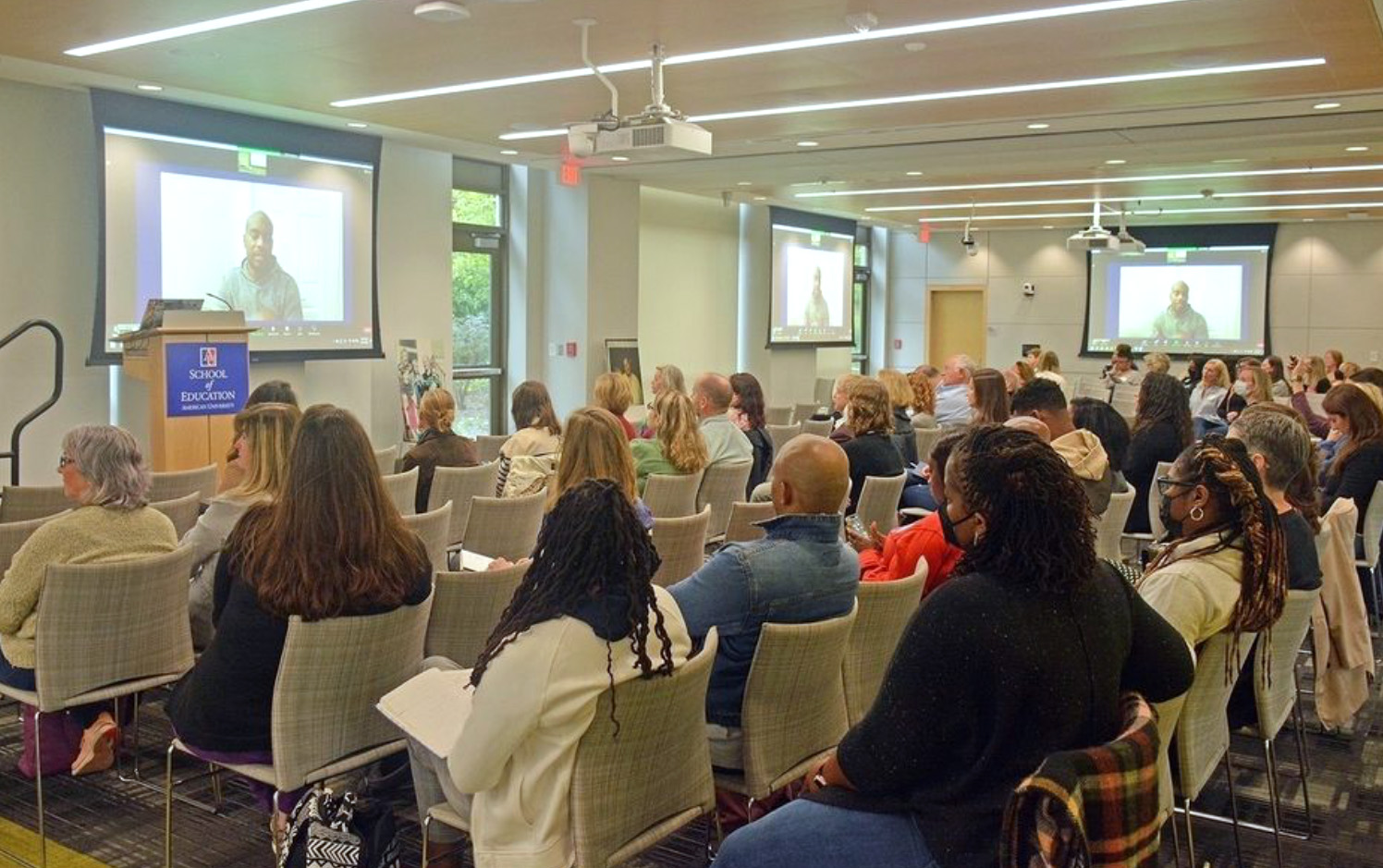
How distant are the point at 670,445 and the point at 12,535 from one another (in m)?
2.84

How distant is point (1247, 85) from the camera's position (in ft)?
24.8

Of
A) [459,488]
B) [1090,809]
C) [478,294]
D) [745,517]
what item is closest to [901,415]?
[745,517]

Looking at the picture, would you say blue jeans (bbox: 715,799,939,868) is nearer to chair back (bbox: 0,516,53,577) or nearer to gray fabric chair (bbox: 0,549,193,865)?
gray fabric chair (bbox: 0,549,193,865)

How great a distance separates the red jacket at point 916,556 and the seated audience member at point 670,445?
212 centimetres

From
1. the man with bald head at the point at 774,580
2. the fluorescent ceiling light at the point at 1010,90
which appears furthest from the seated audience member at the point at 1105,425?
the man with bald head at the point at 774,580

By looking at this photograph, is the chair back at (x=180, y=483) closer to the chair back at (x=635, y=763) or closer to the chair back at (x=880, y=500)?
the chair back at (x=880, y=500)

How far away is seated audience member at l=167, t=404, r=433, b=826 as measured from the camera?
2902mm

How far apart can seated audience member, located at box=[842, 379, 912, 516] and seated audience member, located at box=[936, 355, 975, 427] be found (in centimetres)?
341

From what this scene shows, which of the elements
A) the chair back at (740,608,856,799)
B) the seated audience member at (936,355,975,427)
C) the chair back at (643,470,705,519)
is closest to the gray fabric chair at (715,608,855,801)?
the chair back at (740,608,856,799)

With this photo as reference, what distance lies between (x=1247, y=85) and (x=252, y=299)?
751 cm

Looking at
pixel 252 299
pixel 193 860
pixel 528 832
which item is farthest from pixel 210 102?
pixel 528 832

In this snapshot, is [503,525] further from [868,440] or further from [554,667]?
[554,667]

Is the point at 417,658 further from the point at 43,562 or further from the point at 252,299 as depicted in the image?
the point at 252,299

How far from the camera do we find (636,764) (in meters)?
2.44
